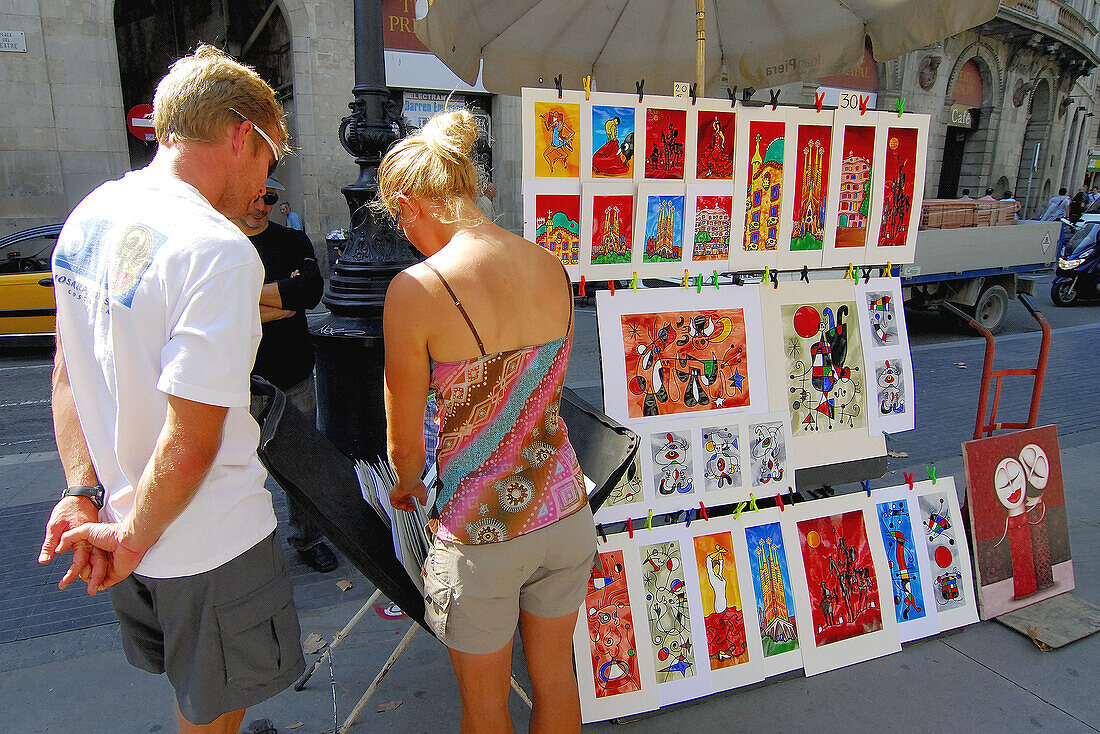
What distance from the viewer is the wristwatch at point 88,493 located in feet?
4.94

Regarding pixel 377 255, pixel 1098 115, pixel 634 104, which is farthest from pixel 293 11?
pixel 1098 115

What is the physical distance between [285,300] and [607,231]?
1386mm

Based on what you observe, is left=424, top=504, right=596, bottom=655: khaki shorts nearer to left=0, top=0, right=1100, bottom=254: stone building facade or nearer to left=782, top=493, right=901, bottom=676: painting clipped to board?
left=782, top=493, right=901, bottom=676: painting clipped to board

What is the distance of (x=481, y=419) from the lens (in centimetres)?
159

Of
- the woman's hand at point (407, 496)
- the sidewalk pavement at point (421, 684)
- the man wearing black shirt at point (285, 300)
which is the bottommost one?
the sidewalk pavement at point (421, 684)

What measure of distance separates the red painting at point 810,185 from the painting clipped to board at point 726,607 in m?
1.20

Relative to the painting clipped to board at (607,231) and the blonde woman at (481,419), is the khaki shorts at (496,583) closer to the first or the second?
the blonde woman at (481,419)

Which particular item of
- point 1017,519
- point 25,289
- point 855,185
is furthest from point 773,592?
point 25,289

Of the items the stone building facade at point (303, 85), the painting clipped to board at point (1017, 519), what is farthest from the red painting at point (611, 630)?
the stone building facade at point (303, 85)

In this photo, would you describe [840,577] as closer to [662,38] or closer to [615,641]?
[615,641]

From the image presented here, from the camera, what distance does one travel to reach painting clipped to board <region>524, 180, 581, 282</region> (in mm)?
2400

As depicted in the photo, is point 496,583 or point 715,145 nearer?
point 496,583

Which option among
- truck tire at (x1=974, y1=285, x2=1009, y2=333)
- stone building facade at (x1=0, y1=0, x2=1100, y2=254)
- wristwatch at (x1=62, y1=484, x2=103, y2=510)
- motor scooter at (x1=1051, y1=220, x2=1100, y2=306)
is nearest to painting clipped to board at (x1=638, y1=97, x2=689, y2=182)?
wristwatch at (x1=62, y1=484, x2=103, y2=510)

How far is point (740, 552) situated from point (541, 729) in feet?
3.73
